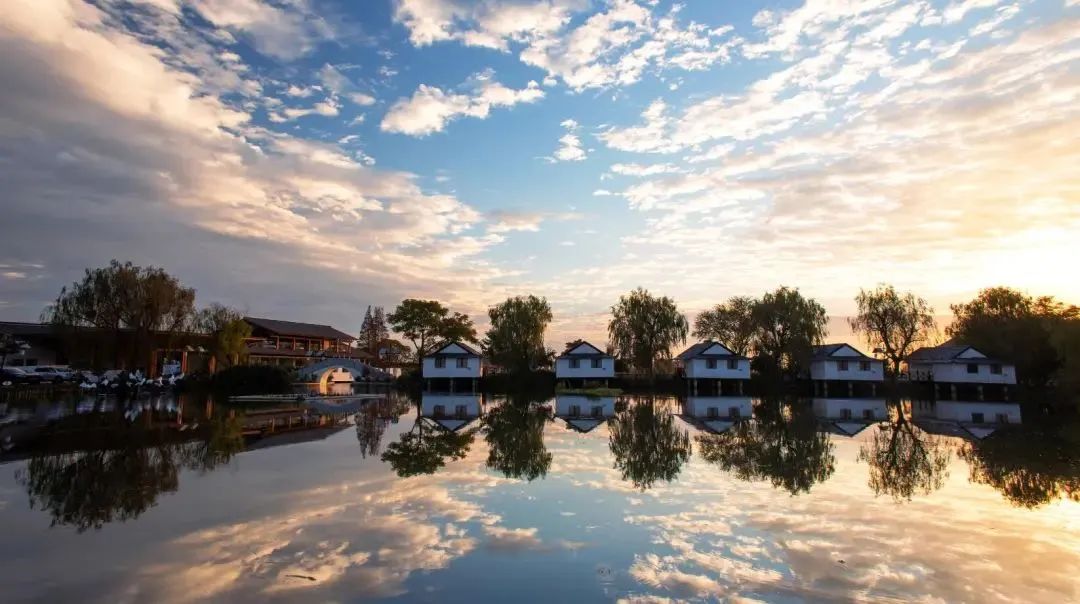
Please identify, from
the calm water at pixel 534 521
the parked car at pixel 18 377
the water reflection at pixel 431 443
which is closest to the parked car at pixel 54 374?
the parked car at pixel 18 377

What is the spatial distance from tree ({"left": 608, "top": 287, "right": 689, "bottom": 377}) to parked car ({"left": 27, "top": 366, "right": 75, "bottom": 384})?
152ft

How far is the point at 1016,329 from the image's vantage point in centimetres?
4959

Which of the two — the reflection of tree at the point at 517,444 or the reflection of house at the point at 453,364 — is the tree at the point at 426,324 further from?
the reflection of tree at the point at 517,444

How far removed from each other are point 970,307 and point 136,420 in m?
69.3

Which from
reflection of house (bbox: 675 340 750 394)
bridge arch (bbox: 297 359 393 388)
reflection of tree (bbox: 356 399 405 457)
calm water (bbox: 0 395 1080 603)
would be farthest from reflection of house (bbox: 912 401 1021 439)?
bridge arch (bbox: 297 359 393 388)

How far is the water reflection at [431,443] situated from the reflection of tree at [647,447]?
185 inches

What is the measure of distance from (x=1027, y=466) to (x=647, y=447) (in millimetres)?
9882

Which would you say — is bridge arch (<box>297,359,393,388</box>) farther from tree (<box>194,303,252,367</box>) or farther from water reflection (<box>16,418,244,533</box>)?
water reflection (<box>16,418,244,533</box>)

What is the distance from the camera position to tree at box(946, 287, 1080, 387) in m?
47.7

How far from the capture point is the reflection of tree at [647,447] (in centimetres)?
1427

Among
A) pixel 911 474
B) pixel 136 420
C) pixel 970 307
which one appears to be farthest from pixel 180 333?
pixel 970 307

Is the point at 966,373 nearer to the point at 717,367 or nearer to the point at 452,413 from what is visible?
the point at 717,367

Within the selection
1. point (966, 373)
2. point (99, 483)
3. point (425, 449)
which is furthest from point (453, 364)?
point (99, 483)

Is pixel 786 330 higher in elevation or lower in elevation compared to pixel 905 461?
higher
